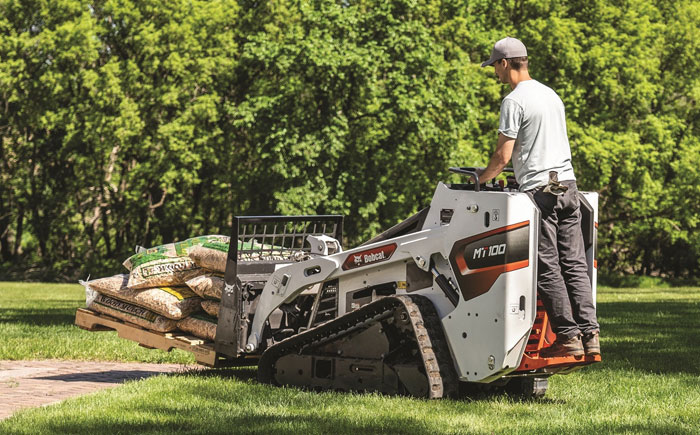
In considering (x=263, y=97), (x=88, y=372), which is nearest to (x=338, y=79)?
(x=263, y=97)

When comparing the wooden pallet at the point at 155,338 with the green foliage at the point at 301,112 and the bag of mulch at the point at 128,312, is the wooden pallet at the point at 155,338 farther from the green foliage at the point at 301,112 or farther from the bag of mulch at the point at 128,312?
the green foliage at the point at 301,112

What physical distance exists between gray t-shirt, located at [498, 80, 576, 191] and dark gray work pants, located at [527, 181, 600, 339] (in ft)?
0.37

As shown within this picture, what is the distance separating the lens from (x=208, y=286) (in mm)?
8422

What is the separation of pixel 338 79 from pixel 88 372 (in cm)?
2427

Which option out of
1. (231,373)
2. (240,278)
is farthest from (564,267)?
(231,373)

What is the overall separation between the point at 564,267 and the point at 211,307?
10.4 feet

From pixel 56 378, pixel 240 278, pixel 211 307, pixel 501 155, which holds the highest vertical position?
pixel 501 155

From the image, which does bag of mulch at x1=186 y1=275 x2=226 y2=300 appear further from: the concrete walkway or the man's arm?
the man's arm

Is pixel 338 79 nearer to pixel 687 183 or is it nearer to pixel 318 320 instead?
pixel 687 183

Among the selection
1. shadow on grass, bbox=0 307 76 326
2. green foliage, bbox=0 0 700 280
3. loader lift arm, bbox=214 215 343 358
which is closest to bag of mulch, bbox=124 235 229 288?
loader lift arm, bbox=214 215 343 358

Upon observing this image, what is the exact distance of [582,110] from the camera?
37.7 m

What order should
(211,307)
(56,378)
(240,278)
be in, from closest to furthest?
(240,278), (211,307), (56,378)

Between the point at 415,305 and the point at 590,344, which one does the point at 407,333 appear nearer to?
the point at 415,305

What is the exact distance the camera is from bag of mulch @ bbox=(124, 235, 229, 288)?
28.5ft
